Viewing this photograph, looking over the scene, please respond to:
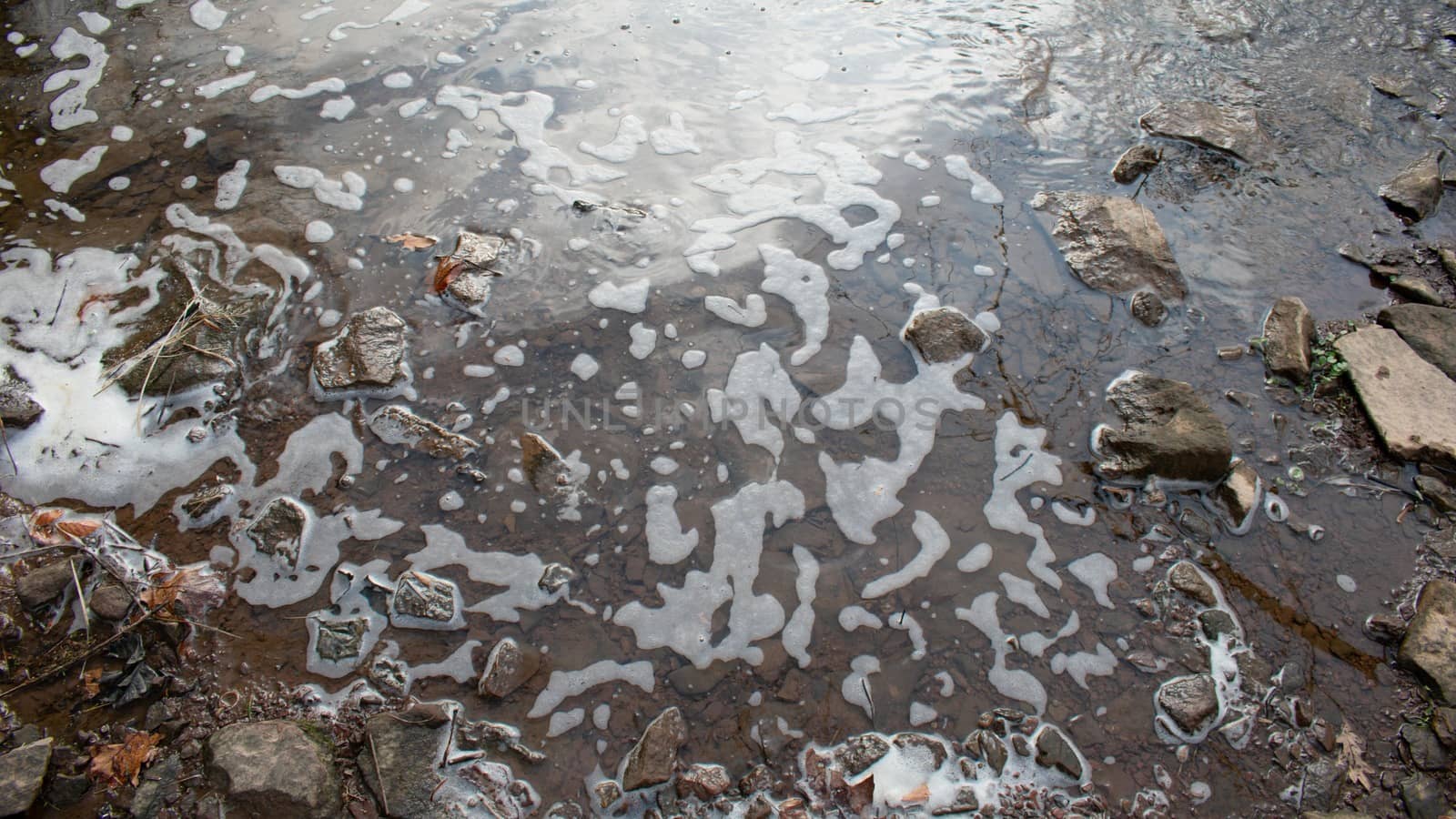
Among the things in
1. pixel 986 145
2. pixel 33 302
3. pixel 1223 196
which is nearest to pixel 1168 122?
pixel 1223 196

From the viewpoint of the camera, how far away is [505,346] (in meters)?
3.40

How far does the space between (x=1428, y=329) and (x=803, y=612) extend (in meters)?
3.20

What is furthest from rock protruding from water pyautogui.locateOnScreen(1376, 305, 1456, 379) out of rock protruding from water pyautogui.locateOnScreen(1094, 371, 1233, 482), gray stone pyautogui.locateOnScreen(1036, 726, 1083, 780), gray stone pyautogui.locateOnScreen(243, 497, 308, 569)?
gray stone pyautogui.locateOnScreen(243, 497, 308, 569)

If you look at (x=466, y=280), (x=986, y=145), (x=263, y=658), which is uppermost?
(x=986, y=145)

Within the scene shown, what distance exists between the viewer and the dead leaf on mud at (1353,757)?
2.32m

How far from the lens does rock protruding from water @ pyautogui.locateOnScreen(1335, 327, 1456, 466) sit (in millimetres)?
3051

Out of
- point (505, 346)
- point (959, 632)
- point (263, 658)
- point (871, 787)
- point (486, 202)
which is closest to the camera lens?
point (871, 787)

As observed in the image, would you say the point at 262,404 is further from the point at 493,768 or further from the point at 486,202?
the point at 493,768

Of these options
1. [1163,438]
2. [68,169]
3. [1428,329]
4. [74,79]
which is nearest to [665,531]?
[1163,438]

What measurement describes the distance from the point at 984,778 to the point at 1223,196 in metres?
3.53

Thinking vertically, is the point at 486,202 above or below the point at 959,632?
above

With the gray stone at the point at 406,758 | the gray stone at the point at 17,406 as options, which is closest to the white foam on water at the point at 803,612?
the gray stone at the point at 406,758

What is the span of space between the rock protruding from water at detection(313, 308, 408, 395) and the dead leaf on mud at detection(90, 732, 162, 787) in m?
1.42

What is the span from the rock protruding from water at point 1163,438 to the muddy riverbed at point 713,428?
0.02 metres
